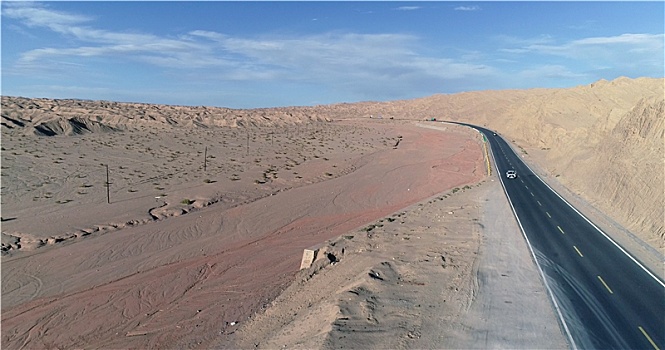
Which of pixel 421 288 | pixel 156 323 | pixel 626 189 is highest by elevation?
pixel 626 189

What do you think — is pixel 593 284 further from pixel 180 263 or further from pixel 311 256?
pixel 180 263

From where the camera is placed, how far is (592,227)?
2845 centimetres

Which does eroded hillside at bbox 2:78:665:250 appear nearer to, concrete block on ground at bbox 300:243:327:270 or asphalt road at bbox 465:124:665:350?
asphalt road at bbox 465:124:665:350

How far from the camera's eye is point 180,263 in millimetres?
24641

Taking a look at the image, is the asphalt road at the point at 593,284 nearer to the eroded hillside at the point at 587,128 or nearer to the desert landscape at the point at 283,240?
the desert landscape at the point at 283,240

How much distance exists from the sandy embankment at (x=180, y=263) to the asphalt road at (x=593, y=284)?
36.3 ft

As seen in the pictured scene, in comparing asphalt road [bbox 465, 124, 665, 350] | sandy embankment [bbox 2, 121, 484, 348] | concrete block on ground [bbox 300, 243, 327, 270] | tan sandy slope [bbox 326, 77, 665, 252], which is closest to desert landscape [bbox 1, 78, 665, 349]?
sandy embankment [bbox 2, 121, 484, 348]

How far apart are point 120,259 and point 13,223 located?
945cm

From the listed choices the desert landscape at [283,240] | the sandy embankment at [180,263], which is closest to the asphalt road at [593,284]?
the desert landscape at [283,240]

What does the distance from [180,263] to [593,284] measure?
18.7 metres

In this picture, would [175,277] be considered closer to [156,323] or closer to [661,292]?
[156,323]

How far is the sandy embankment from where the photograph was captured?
17.8m

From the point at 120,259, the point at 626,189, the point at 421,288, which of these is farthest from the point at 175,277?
the point at 626,189

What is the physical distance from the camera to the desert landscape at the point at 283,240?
53.7 feet
